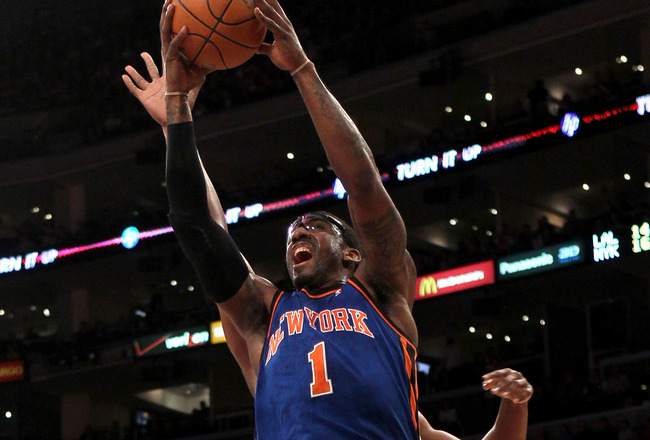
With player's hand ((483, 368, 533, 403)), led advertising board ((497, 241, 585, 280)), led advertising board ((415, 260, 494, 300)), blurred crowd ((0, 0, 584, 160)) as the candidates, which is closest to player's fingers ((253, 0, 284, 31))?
player's hand ((483, 368, 533, 403))

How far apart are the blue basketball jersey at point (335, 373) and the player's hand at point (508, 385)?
311 millimetres

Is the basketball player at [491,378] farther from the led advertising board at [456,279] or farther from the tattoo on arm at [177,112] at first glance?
the led advertising board at [456,279]

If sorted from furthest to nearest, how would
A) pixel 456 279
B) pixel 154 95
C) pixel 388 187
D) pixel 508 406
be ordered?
1. pixel 388 187
2. pixel 456 279
3. pixel 154 95
4. pixel 508 406

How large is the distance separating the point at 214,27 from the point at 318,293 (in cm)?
106

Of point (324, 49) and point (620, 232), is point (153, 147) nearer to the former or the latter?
point (324, 49)

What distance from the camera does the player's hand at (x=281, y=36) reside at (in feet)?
12.4

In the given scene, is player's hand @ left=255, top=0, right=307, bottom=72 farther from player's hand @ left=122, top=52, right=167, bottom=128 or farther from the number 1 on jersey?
the number 1 on jersey

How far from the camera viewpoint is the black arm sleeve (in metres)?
3.71

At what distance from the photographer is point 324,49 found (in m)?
27.0

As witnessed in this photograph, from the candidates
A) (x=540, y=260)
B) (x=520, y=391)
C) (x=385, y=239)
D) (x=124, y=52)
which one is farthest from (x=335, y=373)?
(x=124, y=52)

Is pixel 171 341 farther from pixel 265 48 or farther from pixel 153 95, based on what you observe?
pixel 265 48

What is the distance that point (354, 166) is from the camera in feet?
12.2

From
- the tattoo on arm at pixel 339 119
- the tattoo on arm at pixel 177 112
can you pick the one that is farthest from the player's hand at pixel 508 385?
the tattoo on arm at pixel 177 112

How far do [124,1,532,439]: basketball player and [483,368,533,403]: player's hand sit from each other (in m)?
0.32
